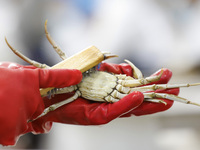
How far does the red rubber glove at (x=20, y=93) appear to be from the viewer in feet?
1.67

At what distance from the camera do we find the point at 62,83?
1.89 feet

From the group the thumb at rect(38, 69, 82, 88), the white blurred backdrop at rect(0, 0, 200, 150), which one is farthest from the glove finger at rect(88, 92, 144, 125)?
the white blurred backdrop at rect(0, 0, 200, 150)

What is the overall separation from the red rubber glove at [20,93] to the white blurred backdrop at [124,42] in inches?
30.2

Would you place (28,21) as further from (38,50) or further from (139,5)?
(139,5)

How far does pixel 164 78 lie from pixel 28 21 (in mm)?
943

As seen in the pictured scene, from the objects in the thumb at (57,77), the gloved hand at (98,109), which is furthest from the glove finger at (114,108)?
the thumb at (57,77)

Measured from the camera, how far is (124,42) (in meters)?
1.45

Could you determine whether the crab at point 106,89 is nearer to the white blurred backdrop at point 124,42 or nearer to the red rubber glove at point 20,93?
the red rubber glove at point 20,93

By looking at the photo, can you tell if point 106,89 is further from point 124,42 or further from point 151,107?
point 124,42

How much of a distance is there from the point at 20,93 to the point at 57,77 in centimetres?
9

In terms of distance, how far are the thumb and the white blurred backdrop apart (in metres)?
0.75

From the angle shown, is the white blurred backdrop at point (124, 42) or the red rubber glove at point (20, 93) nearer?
the red rubber glove at point (20, 93)

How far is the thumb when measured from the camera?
56cm

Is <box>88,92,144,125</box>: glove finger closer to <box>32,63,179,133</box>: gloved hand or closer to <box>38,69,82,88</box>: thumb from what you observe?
<box>32,63,179,133</box>: gloved hand
